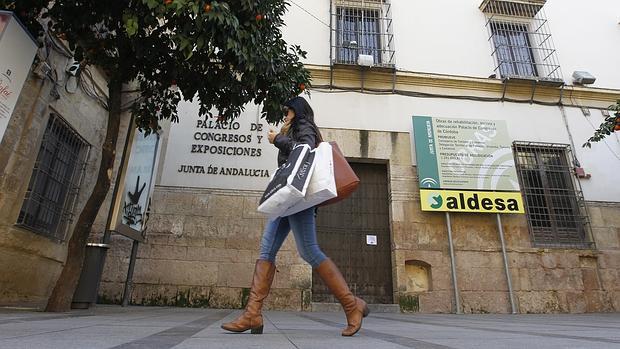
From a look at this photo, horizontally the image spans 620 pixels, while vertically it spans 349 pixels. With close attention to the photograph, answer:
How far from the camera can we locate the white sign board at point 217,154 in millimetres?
6902

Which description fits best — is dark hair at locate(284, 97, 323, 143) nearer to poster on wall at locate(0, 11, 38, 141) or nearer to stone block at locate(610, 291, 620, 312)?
poster on wall at locate(0, 11, 38, 141)

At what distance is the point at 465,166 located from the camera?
7.15 metres

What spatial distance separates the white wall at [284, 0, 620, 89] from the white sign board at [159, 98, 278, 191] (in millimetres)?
2334

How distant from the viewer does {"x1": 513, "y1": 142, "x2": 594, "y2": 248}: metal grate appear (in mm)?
7215

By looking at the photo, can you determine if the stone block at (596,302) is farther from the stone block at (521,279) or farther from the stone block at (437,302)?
the stone block at (437,302)

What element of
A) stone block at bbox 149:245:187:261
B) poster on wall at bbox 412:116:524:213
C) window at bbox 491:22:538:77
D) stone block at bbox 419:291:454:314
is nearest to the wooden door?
stone block at bbox 419:291:454:314

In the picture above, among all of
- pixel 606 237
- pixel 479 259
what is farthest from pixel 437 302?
pixel 606 237

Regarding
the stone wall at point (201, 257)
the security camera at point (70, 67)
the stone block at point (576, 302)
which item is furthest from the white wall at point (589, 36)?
the security camera at point (70, 67)

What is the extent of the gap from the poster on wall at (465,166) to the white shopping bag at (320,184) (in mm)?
4941

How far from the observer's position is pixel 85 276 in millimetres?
4398

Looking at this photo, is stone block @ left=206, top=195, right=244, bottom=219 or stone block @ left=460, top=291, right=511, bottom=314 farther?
stone block @ left=206, top=195, right=244, bottom=219

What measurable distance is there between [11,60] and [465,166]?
6.90m

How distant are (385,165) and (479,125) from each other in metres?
2.08

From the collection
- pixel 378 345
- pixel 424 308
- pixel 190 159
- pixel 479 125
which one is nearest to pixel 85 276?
pixel 190 159
